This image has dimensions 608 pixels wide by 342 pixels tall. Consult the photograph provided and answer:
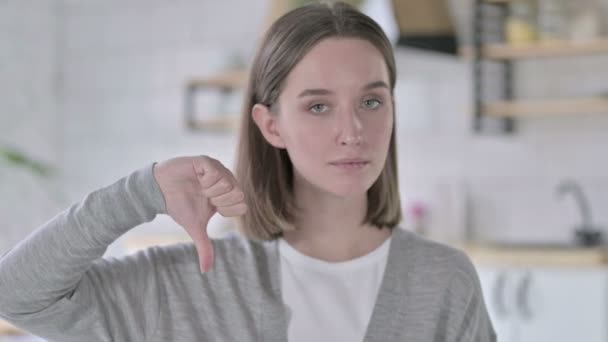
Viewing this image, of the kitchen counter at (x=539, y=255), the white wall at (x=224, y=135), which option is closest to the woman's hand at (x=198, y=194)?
the kitchen counter at (x=539, y=255)

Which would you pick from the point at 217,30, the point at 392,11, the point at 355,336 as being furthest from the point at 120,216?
the point at 217,30

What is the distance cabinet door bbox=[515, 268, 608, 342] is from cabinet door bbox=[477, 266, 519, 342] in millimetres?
29

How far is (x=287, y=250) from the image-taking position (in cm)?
156

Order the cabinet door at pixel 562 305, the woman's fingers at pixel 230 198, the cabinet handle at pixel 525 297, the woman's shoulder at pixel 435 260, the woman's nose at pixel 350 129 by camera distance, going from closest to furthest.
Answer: the woman's fingers at pixel 230 198 → the woman's nose at pixel 350 129 → the woman's shoulder at pixel 435 260 → the cabinet door at pixel 562 305 → the cabinet handle at pixel 525 297

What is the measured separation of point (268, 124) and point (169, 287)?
11.9 inches

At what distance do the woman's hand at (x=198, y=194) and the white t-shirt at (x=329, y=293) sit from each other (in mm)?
247

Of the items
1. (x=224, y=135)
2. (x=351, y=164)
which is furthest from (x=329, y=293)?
(x=224, y=135)

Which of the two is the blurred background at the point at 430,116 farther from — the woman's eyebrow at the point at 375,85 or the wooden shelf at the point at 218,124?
the woman's eyebrow at the point at 375,85

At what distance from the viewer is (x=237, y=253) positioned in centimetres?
154

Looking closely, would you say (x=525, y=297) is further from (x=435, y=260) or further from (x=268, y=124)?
(x=268, y=124)

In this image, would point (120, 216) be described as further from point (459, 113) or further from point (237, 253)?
point (459, 113)

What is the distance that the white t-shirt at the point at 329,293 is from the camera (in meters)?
1.49

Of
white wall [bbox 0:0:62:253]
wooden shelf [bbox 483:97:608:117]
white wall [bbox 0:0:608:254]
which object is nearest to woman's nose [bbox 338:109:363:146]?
wooden shelf [bbox 483:97:608:117]

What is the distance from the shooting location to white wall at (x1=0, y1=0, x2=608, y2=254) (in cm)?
434
